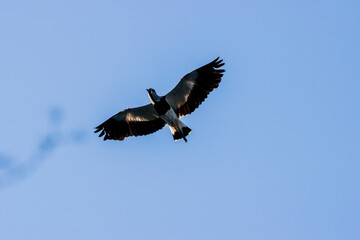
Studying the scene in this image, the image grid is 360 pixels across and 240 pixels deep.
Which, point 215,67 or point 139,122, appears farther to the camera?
point 139,122

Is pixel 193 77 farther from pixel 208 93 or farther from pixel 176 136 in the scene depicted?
pixel 176 136

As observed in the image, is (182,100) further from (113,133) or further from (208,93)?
(113,133)

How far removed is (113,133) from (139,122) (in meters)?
1.21

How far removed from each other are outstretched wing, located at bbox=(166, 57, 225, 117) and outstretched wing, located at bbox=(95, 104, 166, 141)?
1.17 m

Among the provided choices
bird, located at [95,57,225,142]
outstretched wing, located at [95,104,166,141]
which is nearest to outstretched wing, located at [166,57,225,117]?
bird, located at [95,57,225,142]

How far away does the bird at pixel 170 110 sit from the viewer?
24469 millimetres

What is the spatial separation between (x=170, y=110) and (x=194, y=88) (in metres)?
1.33

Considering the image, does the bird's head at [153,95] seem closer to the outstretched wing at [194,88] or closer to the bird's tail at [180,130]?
the outstretched wing at [194,88]

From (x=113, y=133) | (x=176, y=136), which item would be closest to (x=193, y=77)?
(x=176, y=136)

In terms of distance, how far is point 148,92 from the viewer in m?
24.9

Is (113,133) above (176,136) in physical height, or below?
above

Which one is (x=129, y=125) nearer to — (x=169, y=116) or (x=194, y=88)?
(x=169, y=116)

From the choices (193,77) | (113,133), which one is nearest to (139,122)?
(113,133)

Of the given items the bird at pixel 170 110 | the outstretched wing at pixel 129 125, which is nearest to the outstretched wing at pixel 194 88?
the bird at pixel 170 110
